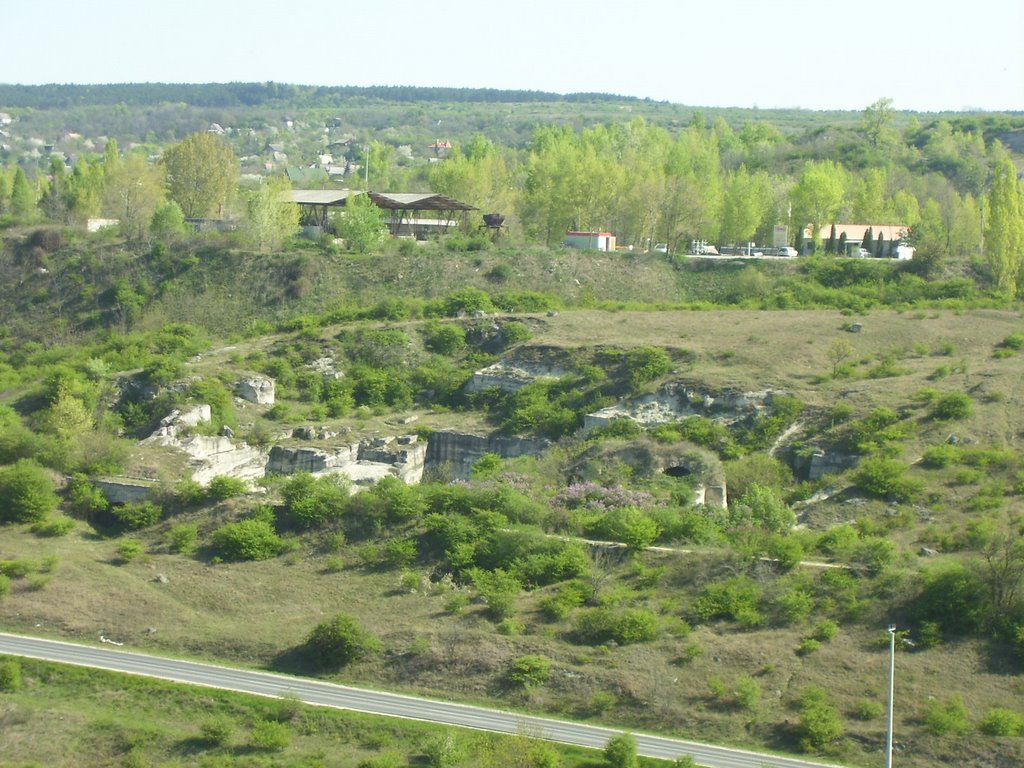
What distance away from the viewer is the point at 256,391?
162 feet

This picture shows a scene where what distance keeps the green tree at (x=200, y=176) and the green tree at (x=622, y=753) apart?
53.7m

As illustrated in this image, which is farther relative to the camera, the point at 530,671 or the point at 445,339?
the point at 445,339

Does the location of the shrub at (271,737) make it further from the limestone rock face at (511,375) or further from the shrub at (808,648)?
the limestone rock face at (511,375)

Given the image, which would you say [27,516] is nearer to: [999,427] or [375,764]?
[375,764]

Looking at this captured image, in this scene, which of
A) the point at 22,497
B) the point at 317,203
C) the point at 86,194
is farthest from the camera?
the point at 86,194

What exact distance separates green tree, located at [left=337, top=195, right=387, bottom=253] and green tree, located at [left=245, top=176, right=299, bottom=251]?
271 centimetres

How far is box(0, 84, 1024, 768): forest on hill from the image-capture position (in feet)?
97.6

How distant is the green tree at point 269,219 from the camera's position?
66312 millimetres

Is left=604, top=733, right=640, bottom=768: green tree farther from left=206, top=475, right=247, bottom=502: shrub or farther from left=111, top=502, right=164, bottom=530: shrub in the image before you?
left=111, top=502, right=164, bottom=530: shrub

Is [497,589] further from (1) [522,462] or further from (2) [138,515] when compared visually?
(2) [138,515]

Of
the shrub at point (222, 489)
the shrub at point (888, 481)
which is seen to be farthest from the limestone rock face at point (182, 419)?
the shrub at point (888, 481)

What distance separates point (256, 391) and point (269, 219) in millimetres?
19228

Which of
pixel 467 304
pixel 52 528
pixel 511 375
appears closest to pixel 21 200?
pixel 467 304

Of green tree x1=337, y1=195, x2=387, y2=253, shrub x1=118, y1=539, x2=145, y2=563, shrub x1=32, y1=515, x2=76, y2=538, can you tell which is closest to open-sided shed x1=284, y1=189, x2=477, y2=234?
green tree x1=337, y1=195, x2=387, y2=253
